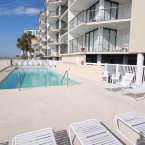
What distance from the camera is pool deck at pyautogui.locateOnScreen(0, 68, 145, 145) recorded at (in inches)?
169

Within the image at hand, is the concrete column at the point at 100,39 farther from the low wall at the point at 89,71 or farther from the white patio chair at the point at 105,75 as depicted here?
the white patio chair at the point at 105,75

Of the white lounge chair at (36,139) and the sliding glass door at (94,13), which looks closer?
the white lounge chair at (36,139)

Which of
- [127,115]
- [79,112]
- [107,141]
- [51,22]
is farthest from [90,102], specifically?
[51,22]

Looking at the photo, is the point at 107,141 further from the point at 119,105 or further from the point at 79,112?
the point at 119,105

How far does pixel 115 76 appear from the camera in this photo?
1065 cm

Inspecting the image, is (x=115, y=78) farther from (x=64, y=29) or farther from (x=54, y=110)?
(x=64, y=29)

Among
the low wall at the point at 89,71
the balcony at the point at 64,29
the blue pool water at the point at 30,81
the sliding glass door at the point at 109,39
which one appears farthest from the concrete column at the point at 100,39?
the balcony at the point at 64,29

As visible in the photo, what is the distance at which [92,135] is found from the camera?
10.3 ft

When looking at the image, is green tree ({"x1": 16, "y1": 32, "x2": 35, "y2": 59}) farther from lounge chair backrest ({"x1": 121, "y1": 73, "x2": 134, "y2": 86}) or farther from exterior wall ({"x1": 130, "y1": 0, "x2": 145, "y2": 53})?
lounge chair backrest ({"x1": 121, "y1": 73, "x2": 134, "y2": 86})

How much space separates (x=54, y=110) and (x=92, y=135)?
2.67 meters

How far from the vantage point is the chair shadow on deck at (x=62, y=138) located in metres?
3.55

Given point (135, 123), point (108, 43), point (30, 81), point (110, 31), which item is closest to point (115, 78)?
→ point (135, 123)

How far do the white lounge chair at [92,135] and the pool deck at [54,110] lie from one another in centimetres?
78

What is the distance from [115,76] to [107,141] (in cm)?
815
